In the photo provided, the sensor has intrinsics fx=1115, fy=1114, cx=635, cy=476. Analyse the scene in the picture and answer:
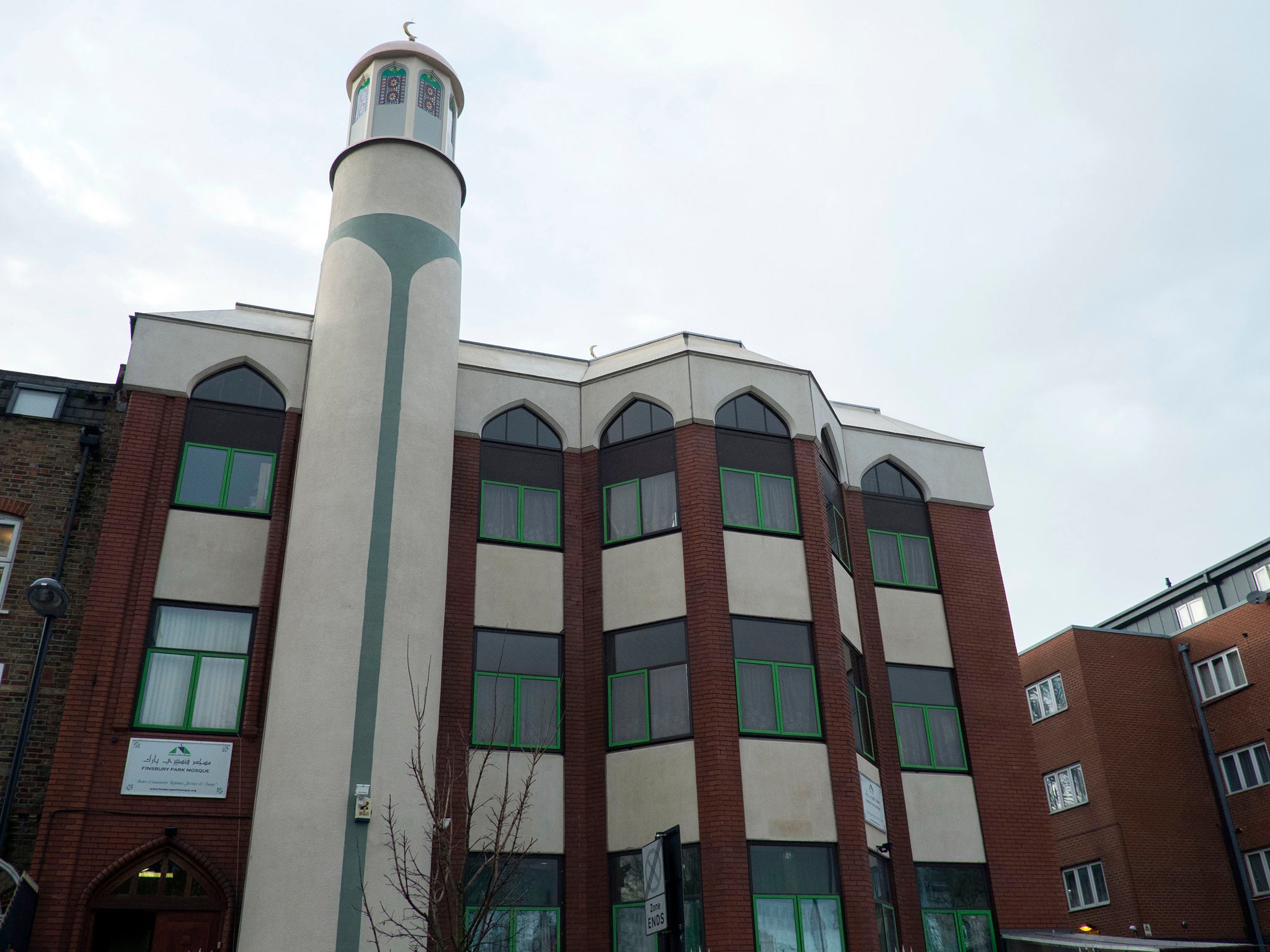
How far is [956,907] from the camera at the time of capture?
19.5m

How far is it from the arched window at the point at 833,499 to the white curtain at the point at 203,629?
10.7 meters

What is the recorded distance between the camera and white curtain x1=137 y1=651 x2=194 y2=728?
17250mm

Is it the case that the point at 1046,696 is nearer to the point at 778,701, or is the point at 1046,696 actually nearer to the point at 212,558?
the point at 778,701

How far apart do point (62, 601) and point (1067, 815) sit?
27044 millimetres

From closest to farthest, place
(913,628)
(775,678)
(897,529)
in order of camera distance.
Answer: (775,678) → (913,628) → (897,529)

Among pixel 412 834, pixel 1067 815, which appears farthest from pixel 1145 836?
pixel 412 834

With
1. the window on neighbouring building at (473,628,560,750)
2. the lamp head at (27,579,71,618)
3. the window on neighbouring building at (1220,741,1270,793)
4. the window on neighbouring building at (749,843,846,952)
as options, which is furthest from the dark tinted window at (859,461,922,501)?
the lamp head at (27,579,71,618)

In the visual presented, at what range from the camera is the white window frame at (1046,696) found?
32.6 metres

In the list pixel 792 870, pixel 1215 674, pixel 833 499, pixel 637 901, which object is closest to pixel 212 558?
pixel 637 901

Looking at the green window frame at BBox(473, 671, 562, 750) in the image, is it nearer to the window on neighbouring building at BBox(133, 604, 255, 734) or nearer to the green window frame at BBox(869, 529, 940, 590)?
the window on neighbouring building at BBox(133, 604, 255, 734)

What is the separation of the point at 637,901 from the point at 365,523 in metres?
7.37

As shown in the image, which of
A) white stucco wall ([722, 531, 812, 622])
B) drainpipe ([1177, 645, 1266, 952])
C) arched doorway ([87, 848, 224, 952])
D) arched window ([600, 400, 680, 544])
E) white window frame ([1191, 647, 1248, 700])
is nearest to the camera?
arched doorway ([87, 848, 224, 952])

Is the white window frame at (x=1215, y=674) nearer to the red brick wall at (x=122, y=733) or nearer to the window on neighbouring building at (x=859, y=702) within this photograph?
the window on neighbouring building at (x=859, y=702)

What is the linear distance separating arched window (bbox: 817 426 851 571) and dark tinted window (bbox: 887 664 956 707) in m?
2.25
